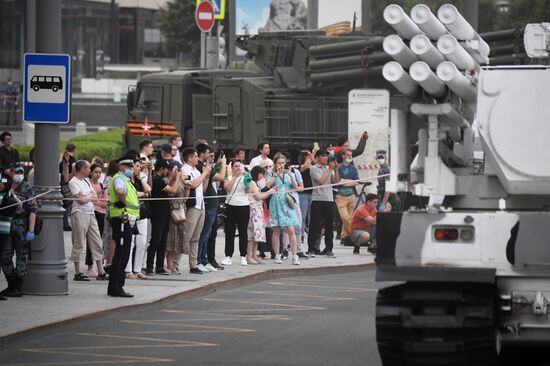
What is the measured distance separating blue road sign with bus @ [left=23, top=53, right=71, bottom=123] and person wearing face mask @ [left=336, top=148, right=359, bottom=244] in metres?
9.13

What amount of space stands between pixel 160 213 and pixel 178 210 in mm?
560

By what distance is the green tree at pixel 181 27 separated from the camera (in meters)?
94.4

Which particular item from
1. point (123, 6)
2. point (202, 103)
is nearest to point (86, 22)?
point (123, 6)

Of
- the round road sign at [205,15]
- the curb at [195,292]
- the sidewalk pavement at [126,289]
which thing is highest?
the round road sign at [205,15]

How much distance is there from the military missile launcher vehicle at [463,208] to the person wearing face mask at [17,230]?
618 centimetres

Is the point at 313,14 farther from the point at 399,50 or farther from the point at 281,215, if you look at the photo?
the point at 399,50

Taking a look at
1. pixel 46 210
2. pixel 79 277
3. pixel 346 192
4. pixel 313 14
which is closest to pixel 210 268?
pixel 79 277

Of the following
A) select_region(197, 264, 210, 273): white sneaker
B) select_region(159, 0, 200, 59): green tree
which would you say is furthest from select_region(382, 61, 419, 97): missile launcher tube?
select_region(159, 0, 200, 59): green tree

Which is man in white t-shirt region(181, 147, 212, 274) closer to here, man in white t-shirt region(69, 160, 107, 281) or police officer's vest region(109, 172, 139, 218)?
man in white t-shirt region(69, 160, 107, 281)

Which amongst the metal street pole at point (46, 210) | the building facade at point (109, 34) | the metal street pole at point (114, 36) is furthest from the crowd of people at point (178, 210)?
the metal street pole at point (114, 36)

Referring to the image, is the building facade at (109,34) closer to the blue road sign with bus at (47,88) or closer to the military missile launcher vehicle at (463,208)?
the blue road sign with bus at (47,88)

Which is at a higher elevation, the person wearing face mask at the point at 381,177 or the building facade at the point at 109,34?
the building facade at the point at 109,34

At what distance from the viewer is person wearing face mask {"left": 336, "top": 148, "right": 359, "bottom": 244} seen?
27.0 meters

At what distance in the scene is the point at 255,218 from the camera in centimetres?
2350
